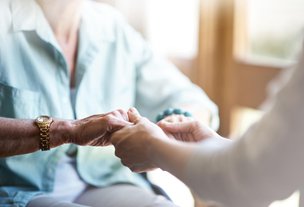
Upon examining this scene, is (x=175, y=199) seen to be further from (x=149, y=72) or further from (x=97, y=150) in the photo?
(x=149, y=72)

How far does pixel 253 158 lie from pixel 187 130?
0.30 m

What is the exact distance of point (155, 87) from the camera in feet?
4.43

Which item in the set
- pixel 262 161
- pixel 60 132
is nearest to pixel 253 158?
pixel 262 161

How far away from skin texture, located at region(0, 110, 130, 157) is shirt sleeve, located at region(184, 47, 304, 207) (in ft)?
0.90

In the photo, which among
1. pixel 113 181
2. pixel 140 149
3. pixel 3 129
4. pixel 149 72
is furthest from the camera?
pixel 149 72

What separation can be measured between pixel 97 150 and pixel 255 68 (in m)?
1.02

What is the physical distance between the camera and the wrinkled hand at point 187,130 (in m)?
0.98

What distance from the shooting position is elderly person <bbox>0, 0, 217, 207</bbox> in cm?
103

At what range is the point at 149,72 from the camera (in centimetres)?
136

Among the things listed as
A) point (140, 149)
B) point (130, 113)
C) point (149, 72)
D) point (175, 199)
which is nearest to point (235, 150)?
point (140, 149)

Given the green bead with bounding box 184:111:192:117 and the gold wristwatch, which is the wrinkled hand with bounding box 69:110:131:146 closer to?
the gold wristwatch

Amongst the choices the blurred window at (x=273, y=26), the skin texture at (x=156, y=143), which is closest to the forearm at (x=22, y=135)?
the skin texture at (x=156, y=143)

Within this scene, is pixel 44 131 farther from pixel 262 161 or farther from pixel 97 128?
pixel 262 161

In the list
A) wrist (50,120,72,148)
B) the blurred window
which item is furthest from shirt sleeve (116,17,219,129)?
the blurred window
